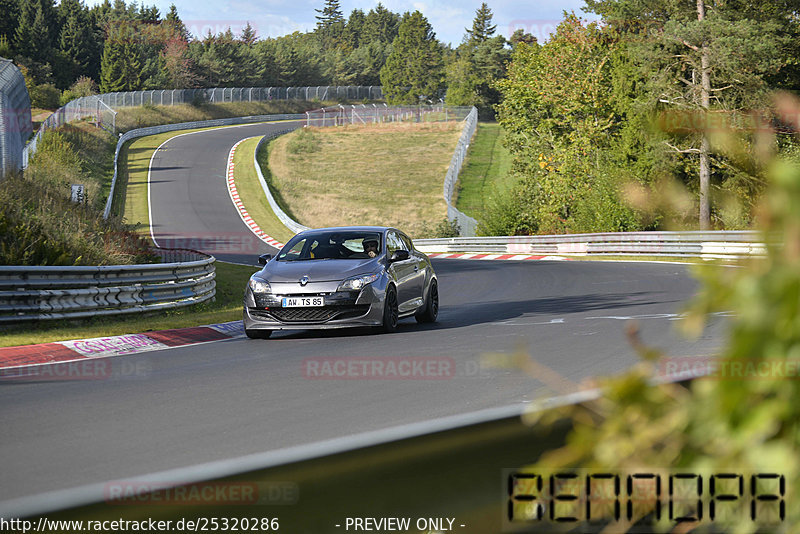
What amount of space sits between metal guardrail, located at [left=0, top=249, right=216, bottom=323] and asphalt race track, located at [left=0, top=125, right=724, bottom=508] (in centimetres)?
277

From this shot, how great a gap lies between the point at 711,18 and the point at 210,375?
118 feet

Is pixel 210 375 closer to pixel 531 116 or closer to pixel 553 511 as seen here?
pixel 553 511

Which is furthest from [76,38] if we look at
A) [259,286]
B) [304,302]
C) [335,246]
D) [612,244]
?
[304,302]

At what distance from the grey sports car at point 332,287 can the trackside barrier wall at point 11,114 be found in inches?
380

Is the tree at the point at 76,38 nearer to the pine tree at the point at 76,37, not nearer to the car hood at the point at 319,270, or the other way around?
the pine tree at the point at 76,37

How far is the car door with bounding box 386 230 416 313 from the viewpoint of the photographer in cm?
1436

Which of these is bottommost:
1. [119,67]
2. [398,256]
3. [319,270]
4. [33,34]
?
[319,270]

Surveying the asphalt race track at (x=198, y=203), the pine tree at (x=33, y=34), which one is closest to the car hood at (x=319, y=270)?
the asphalt race track at (x=198, y=203)

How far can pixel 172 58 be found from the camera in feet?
390

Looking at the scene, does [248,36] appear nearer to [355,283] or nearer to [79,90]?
[79,90]

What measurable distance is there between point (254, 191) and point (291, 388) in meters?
54.0

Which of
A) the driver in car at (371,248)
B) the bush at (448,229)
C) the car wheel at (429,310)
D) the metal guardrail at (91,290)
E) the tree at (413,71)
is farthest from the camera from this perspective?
the tree at (413,71)

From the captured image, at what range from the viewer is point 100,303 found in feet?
50.1

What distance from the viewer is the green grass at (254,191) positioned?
52031mm
